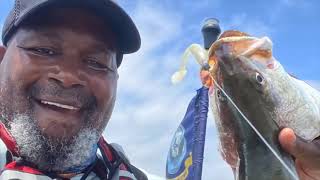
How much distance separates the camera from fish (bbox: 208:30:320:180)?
3963 millimetres

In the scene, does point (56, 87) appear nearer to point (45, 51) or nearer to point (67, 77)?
point (67, 77)

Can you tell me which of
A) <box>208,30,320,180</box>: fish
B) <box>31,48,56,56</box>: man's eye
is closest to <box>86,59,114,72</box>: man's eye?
<box>31,48,56,56</box>: man's eye

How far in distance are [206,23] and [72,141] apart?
2886mm

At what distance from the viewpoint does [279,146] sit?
3.98m

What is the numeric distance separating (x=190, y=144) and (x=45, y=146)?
331 centimetres

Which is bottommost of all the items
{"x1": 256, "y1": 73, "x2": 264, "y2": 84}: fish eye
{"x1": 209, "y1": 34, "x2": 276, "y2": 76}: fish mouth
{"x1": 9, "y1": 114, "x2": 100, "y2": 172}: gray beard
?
{"x1": 9, "y1": 114, "x2": 100, "y2": 172}: gray beard

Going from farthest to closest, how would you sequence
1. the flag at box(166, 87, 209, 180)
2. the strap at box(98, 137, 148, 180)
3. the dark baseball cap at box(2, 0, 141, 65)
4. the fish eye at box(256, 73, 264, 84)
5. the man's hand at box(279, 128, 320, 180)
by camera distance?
the flag at box(166, 87, 209, 180) < the strap at box(98, 137, 148, 180) < the dark baseball cap at box(2, 0, 141, 65) < the fish eye at box(256, 73, 264, 84) < the man's hand at box(279, 128, 320, 180)

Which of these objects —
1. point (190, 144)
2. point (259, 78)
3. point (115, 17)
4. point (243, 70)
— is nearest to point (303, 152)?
point (259, 78)

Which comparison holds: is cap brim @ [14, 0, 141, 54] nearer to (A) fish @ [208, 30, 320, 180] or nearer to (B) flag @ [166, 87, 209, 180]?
(A) fish @ [208, 30, 320, 180]

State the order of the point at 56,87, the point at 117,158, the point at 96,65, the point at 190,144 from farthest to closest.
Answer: the point at 190,144 → the point at 117,158 → the point at 96,65 → the point at 56,87

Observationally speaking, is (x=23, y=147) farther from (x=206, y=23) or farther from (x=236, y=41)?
(x=206, y=23)

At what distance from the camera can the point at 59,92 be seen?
13.1ft

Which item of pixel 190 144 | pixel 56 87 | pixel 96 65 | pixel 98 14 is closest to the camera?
pixel 56 87

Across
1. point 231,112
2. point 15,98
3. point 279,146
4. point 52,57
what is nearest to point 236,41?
point 231,112
